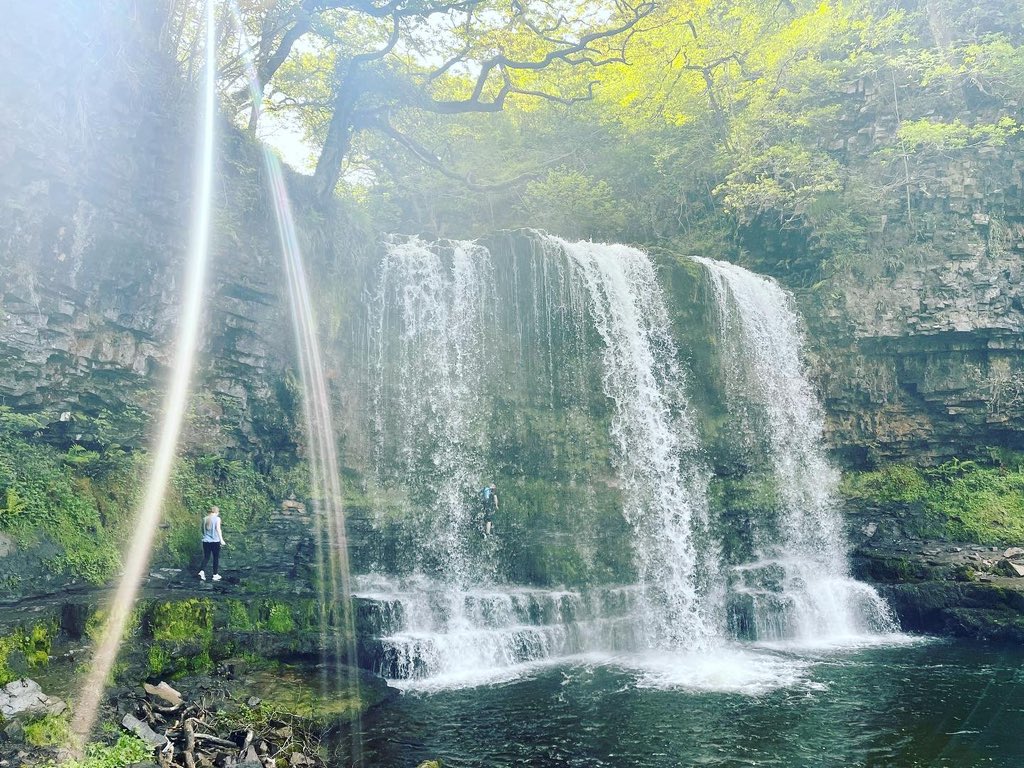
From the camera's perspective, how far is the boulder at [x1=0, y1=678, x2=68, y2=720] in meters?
6.75

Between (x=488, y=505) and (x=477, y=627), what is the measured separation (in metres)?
3.34

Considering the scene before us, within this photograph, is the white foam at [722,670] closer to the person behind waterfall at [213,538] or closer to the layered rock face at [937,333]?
the person behind waterfall at [213,538]

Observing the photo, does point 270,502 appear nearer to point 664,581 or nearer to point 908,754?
point 664,581

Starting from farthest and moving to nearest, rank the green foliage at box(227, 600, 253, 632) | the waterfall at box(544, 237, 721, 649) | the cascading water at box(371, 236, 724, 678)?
the waterfall at box(544, 237, 721, 649) → the cascading water at box(371, 236, 724, 678) → the green foliage at box(227, 600, 253, 632)

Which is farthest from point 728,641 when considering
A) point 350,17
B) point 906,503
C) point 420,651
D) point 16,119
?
point 350,17

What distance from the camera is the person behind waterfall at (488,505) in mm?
15164

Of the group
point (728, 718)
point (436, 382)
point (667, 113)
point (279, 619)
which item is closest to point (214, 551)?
point (279, 619)

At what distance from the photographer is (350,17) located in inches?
874

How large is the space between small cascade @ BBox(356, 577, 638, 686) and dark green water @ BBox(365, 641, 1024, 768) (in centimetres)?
82

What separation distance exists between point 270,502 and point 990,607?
14293 millimetres

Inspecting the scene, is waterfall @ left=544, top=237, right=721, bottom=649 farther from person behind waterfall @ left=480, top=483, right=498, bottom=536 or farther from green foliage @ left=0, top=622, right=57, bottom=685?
green foliage @ left=0, top=622, right=57, bottom=685

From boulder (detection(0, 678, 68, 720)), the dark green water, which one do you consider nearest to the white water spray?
boulder (detection(0, 678, 68, 720))

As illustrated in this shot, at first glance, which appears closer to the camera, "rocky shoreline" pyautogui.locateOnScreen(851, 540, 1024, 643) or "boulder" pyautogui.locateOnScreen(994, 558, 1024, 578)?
"rocky shoreline" pyautogui.locateOnScreen(851, 540, 1024, 643)

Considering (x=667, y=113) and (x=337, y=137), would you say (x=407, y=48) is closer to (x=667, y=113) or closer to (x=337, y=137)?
(x=337, y=137)
